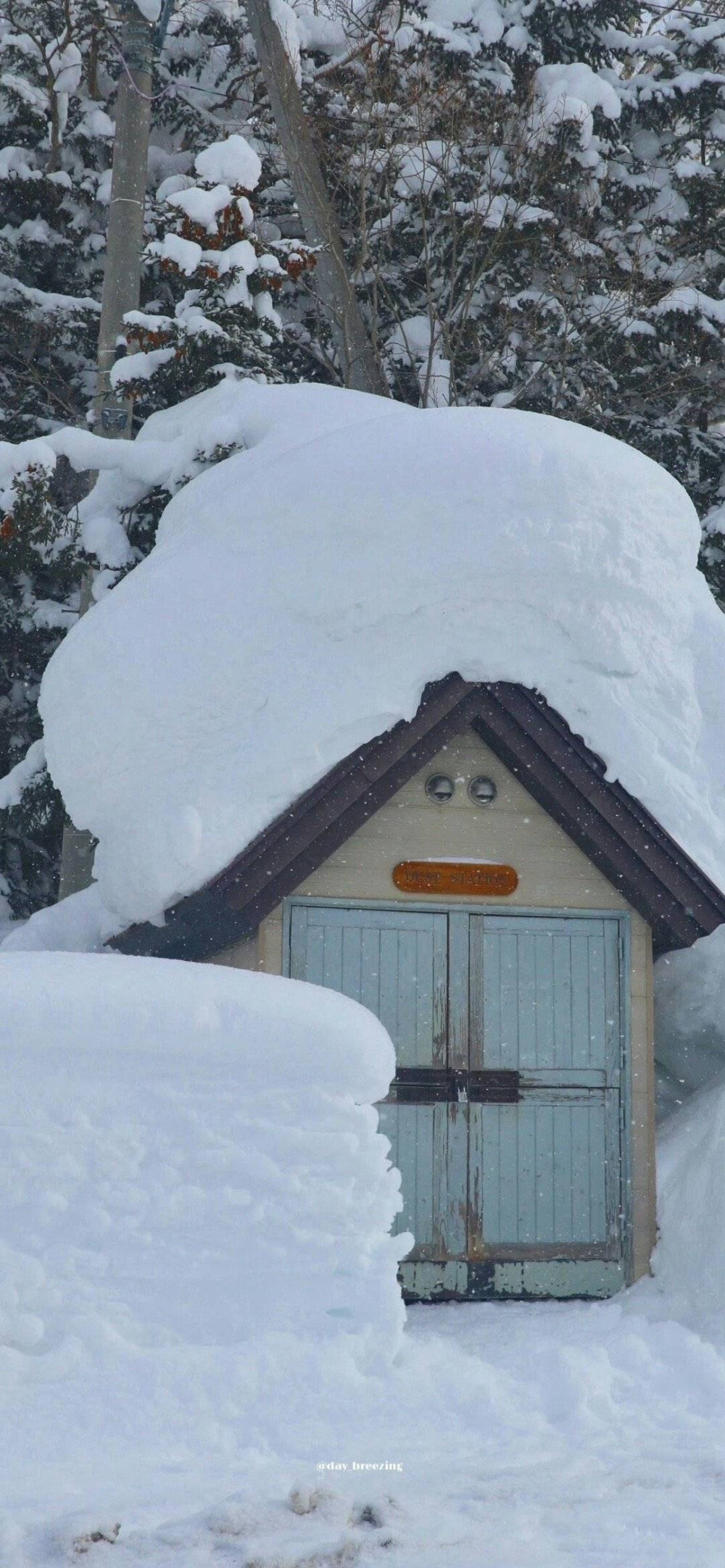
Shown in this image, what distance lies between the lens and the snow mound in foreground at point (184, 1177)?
18.0 feet

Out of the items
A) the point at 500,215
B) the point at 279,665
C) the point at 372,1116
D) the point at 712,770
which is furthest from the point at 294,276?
the point at 372,1116

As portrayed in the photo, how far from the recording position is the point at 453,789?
28.1 ft

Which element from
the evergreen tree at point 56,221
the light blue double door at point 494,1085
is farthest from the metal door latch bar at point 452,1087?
the evergreen tree at point 56,221

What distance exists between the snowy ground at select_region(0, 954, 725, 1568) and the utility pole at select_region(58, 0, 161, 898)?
244 inches

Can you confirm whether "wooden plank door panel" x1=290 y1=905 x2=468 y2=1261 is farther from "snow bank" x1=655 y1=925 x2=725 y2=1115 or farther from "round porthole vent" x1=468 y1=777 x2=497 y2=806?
"snow bank" x1=655 y1=925 x2=725 y2=1115

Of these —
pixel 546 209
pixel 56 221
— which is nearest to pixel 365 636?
pixel 546 209

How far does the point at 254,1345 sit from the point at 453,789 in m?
3.86

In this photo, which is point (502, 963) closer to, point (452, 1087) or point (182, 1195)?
point (452, 1087)

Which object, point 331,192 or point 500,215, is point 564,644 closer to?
point 500,215

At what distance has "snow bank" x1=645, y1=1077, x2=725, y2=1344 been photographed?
7691 millimetres

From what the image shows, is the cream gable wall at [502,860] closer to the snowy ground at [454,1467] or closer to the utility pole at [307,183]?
the snowy ground at [454,1467]

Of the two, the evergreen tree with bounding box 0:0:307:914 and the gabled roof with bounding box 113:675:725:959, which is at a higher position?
the evergreen tree with bounding box 0:0:307:914
